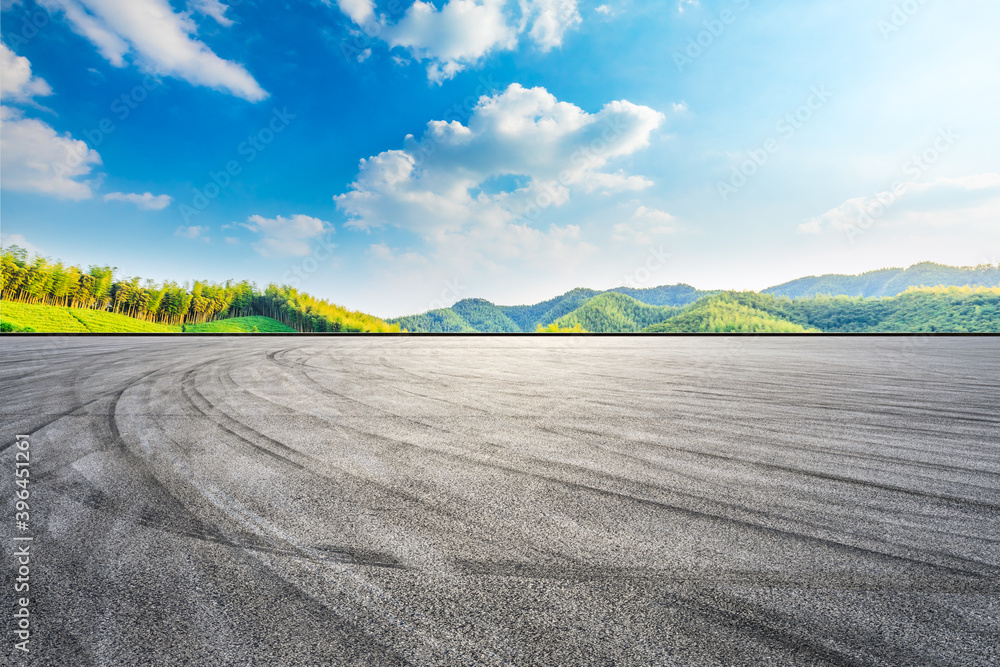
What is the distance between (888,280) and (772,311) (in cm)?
6776

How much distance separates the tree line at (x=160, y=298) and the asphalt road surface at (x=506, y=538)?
45672mm

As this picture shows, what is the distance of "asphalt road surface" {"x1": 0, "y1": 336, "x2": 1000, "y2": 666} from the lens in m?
1.45

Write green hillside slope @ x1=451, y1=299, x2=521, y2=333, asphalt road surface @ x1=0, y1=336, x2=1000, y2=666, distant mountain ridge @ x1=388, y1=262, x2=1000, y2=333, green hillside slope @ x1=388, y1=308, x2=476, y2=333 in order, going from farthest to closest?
green hillside slope @ x1=451, y1=299, x2=521, y2=333
green hillside slope @ x1=388, y1=308, x2=476, y2=333
distant mountain ridge @ x1=388, y1=262, x2=1000, y2=333
asphalt road surface @ x1=0, y1=336, x2=1000, y2=666

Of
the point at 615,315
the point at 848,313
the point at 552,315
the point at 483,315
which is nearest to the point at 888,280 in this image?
the point at 848,313

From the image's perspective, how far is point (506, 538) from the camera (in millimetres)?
2119

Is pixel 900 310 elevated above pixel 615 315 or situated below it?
above

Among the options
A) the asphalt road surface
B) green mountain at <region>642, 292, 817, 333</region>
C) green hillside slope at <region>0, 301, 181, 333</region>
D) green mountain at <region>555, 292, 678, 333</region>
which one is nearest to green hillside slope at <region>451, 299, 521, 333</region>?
green mountain at <region>555, 292, 678, 333</region>

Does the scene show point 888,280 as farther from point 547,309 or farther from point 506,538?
point 506,538

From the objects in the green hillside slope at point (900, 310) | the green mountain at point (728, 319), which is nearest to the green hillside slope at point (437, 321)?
the green mountain at point (728, 319)

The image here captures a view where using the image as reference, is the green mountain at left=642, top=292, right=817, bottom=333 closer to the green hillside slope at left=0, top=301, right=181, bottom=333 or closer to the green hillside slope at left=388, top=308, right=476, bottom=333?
the green hillside slope at left=388, top=308, right=476, bottom=333

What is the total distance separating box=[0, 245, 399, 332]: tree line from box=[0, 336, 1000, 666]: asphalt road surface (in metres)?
45.7

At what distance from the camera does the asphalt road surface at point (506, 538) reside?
145 cm

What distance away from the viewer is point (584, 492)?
2719mm

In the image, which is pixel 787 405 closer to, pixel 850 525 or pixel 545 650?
pixel 850 525
